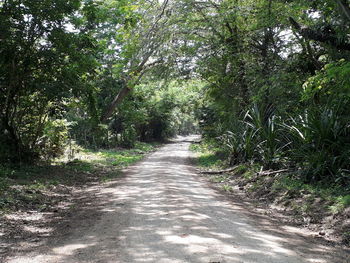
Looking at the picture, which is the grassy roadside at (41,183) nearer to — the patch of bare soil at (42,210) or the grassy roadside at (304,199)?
the patch of bare soil at (42,210)

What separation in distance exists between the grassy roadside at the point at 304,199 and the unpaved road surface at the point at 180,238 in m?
0.61

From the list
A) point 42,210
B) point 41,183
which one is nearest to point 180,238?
point 42,210

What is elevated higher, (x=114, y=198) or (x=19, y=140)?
(x=19, y=140)

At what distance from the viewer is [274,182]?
345 inches

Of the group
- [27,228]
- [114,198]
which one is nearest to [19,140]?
[114,198]

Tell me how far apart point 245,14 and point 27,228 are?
1001 centimetres

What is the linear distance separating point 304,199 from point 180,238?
→ 141 inches

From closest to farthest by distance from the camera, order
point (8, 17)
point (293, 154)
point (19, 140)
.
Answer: point (293, 154) → point (8, 17) → point (19, 140)

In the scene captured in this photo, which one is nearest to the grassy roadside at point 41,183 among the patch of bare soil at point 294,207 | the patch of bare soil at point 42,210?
the patch of bare soil at point 42,210

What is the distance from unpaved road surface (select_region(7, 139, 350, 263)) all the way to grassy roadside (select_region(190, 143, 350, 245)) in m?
0.61

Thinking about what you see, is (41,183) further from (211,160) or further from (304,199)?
(211,160)

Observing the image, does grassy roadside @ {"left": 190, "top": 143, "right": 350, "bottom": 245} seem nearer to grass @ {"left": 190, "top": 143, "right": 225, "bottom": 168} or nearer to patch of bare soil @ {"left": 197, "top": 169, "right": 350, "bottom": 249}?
patch of bare soil @ {"left": 197, "top": 169, "right": 350, "bottom": 249}

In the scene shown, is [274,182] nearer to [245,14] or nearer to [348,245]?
[348,245]

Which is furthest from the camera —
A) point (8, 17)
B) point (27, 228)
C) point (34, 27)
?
point (34, 27)
